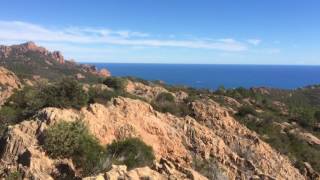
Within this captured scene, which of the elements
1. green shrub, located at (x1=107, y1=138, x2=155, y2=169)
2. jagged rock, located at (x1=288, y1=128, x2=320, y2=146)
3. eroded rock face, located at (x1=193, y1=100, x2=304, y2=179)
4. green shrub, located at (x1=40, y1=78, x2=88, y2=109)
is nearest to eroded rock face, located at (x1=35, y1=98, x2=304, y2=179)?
eroded rock face, located at (x1=193, y1=100, x2=304, y2=179)

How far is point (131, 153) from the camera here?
18.2m

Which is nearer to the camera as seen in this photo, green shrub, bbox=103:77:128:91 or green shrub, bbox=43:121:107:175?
green shrub, bbox=43:121:107:175

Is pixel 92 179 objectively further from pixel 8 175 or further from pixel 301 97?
pixel 301 97

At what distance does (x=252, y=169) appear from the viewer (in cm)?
2397

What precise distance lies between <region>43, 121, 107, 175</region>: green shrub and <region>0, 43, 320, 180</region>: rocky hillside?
41 mm

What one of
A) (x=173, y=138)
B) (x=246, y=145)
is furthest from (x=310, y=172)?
(x=173, y=138)

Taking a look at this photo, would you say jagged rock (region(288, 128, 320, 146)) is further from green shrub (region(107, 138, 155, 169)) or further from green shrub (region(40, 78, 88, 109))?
green shrub (region(40, 78, 88, 109))

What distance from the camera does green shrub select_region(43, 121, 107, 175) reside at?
631 inches

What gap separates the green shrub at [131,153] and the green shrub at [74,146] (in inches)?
32.3

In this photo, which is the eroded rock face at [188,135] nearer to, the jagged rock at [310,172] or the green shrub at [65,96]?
the green shrub at [65,96]

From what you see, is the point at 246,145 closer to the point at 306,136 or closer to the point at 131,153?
the point at 306,136

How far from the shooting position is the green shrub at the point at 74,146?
16.0 metres

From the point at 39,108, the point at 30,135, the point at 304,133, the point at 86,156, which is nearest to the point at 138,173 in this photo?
the point at 86,156

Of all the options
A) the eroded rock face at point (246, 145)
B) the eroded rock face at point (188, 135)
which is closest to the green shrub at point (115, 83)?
the eroded rock face at point (246, 145)
